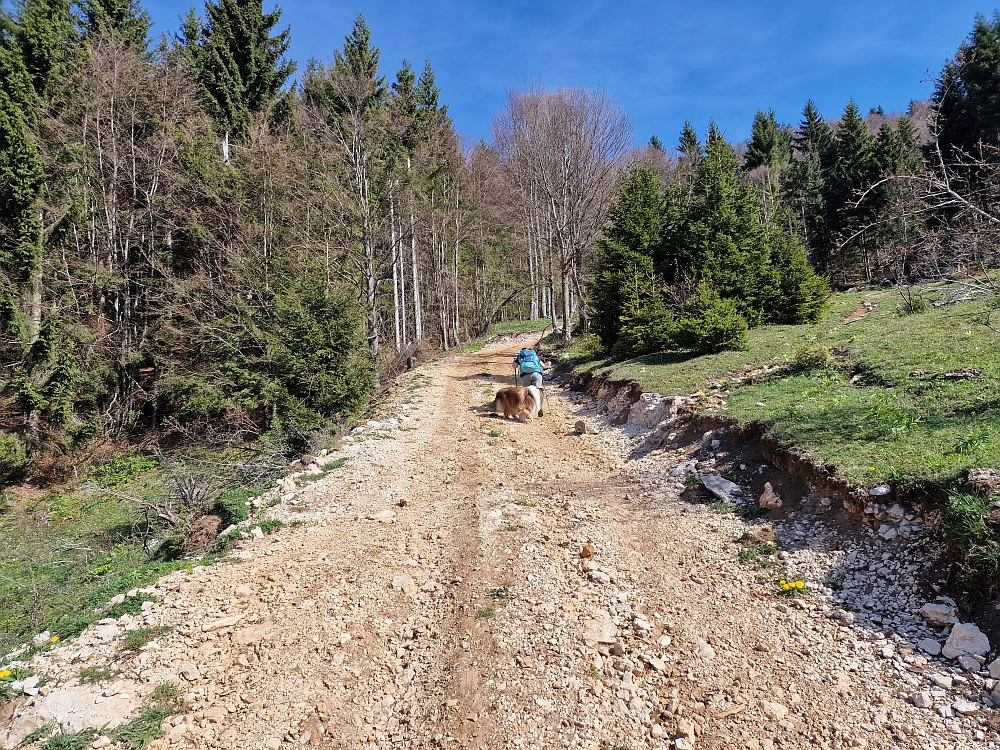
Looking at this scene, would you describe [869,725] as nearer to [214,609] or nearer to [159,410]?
[214,609]

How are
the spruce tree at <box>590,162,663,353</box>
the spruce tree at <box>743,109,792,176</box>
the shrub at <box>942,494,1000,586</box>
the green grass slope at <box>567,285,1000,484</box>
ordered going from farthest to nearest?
the spruce tree at <box>743,109,792,176</box> → the spruce tree at <box>590,162,663,353</box> → the green grass slope at <box>567,285,1000,484</box> → the shrub at <box>942,494,1000,586</box>

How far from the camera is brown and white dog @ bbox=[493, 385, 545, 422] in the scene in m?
12.9

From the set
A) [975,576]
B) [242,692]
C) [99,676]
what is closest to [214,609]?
[99,676]

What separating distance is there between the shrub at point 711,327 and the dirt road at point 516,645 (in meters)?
7.40

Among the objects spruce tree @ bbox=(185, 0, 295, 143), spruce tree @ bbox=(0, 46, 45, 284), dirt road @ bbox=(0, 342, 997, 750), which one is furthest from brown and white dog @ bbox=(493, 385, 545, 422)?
spruce tree @ bbox=(185, 0, 295, 143)

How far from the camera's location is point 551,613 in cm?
483

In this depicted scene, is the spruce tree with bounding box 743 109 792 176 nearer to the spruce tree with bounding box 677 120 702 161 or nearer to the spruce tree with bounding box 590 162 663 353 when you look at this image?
the spruce tree with bounding box 677 120 702 161

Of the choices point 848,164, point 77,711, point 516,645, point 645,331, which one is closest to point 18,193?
point 77,711

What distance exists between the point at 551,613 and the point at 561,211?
72.7ft

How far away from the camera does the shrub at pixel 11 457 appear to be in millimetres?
12406

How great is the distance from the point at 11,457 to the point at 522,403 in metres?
13.1

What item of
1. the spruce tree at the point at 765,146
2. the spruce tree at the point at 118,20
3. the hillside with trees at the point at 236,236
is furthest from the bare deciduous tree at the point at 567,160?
the spruce tree at the point at 765,146

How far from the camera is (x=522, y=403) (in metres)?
12.9

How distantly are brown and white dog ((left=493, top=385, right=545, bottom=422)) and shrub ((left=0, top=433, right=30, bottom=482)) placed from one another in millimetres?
A: 12458
